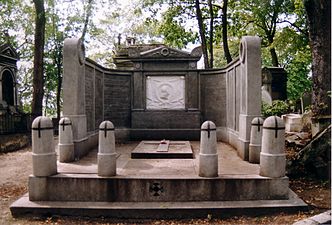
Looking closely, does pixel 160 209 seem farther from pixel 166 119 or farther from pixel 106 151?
pixel 166 119

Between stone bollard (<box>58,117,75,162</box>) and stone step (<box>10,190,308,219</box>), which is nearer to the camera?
stone step (<box>10,190,308,219</box>)

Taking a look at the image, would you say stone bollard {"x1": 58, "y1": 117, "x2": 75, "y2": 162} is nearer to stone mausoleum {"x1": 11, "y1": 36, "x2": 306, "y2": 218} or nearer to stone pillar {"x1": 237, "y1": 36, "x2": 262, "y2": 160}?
stone mausoleum {"x1": 11, "y1": 36, "x2": 306, "y2": 218}

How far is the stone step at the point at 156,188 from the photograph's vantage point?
16.9 feet

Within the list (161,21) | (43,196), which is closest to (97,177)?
(43,196)

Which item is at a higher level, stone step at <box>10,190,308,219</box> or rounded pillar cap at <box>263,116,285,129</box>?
rounded pillar cap at <box>263,116,285,129</box>

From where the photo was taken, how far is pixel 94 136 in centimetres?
852

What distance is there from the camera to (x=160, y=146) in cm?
797

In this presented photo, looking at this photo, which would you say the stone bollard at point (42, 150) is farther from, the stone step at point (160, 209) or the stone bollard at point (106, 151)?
the stone bollard at point (106, 151)

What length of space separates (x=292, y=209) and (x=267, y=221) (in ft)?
1.72

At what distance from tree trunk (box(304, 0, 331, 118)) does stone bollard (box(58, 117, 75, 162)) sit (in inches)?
246

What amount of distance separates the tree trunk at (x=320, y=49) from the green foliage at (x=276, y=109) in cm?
432

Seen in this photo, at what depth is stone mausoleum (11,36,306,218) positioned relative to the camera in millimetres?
5129

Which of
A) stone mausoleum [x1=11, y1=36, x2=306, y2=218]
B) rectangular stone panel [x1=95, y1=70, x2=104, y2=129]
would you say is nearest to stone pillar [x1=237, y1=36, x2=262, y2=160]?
stone mausoleum [x1=11, y1=36, x2=306, y2=218]

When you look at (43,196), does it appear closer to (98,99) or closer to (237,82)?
(98,99)
